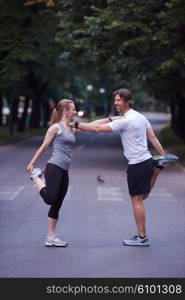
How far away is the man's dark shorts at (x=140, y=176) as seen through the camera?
378 inches

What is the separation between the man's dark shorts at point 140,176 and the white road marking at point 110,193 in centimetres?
527

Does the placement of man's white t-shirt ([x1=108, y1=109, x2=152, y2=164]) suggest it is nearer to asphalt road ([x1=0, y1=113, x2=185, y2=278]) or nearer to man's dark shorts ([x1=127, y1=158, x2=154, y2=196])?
man's dark shorts ([x1=127, y1=158, x2=154, y2=196])

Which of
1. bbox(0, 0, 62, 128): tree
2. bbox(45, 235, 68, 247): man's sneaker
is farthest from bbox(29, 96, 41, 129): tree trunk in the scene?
bbox(45, 235, 68, 247): man's sneaker

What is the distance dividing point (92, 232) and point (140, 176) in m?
1.60

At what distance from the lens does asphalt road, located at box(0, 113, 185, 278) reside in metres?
8.27

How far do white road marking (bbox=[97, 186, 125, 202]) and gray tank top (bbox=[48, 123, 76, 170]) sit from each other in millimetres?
5465

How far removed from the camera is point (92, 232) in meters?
10.9

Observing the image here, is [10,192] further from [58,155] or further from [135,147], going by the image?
[135,147]

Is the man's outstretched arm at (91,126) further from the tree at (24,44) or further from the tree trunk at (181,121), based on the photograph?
the tree trunk at (181,121)

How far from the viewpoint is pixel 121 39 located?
25.0 m

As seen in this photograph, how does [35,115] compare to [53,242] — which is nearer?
[53,242]

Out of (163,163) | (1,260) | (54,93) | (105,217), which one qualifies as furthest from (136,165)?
(54,93)

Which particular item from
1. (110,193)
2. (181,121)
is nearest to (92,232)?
(110,193)

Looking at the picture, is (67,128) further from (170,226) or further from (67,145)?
(170,226)
